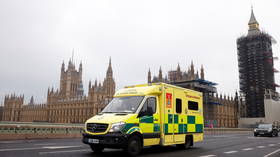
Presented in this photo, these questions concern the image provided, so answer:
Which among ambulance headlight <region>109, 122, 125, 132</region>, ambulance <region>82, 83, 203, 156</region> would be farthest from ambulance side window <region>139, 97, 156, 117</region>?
ambulance headlight <region>109, 122, 125, 132</region>

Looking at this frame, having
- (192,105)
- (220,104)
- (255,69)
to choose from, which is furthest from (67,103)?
(192,105)

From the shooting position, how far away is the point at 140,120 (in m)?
8.96

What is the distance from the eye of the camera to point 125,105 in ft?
31.8

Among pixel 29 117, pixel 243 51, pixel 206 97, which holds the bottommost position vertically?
pixel 29 117

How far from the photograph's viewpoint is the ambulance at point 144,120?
8.33 meters

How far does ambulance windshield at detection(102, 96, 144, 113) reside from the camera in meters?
9.36

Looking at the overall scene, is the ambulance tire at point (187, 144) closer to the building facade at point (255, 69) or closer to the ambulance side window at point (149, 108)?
the ambulance side window at point (149, 108)

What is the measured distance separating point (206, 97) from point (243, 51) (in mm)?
19611

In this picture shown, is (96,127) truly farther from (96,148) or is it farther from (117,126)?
(96,148)

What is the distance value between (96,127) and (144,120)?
1.78 metres

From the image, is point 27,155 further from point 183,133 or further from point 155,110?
point 183,133

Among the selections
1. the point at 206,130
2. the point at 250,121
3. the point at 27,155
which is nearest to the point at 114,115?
the point at 27,155

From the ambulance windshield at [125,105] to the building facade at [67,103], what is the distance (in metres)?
80.4

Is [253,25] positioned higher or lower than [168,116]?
higher
